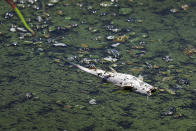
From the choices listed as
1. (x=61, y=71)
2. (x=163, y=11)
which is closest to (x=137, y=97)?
(x=61, y=71)

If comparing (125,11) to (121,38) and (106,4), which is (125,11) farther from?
(121,38)

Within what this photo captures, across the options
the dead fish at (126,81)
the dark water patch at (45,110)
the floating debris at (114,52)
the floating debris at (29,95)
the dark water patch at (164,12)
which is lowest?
the dark water patch at (45,110)

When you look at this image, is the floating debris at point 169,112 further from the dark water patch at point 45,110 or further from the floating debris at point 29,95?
the floating debris at point 29,95

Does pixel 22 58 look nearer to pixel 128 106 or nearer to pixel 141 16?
pixel 128 106

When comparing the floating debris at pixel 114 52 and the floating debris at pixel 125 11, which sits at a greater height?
the floating debris at pixel 125 11

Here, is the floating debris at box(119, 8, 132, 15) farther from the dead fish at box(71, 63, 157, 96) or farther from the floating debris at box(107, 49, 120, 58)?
the dead fish at box(71, 63, 157, 96)

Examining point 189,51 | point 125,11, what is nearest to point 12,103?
point 189,51

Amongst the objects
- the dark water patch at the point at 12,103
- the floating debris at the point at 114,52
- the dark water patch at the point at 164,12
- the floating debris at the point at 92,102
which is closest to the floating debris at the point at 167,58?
the floating debris at the point at 114,52
